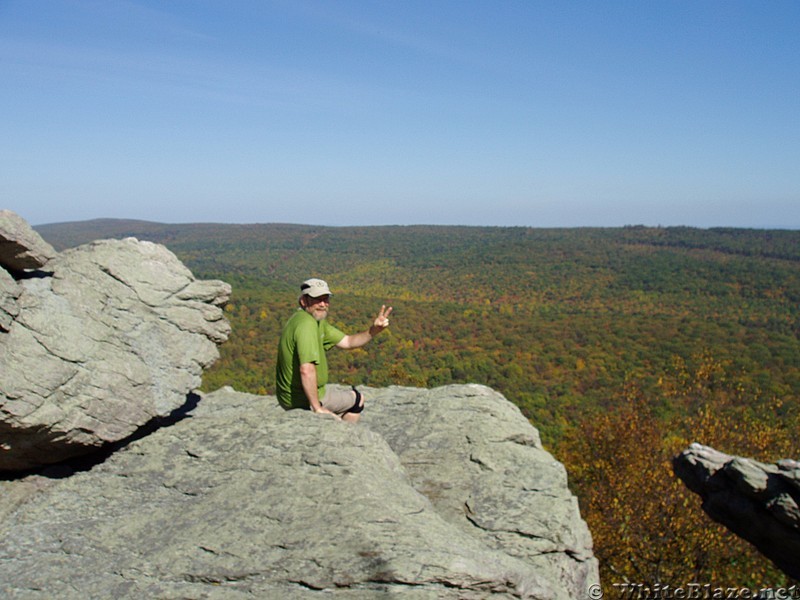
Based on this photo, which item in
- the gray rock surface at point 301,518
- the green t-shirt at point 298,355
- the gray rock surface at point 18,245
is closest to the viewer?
the gray rock surface at point 301,518

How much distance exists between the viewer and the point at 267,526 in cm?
607

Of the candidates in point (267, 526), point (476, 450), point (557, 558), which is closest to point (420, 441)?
point (476, 450)

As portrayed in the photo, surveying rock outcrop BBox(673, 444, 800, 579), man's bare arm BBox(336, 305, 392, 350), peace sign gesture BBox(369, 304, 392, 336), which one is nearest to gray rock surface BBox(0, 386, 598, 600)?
man's bare arm BBox(336, 305, 392, 350)

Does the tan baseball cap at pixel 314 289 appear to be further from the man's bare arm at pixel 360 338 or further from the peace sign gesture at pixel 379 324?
the peace sign gesture at pixel 379 324

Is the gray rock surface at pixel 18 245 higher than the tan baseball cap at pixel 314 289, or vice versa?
the gray rock surface at pixel 18 245

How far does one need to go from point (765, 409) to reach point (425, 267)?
102902mm

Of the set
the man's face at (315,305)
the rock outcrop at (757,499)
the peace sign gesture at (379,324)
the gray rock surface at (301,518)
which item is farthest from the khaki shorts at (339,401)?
the rock outcrop at (757,499)

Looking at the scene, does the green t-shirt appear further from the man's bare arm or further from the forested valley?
the forested valley

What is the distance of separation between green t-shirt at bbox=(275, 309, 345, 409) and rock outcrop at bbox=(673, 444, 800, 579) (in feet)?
25.4

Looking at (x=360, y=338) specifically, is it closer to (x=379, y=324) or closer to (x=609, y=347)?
(x=379, y=324)

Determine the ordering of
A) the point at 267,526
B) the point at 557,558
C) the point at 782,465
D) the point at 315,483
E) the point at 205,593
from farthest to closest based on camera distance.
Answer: the point at 782,465
the point at 557,558
the point at 315,483
the point at 267,526
the point at 205,593

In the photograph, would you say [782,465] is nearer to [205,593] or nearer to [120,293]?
[205,593]

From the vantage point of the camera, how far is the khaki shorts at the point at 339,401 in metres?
8.52

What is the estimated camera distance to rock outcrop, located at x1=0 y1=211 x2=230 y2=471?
7.21 meters
